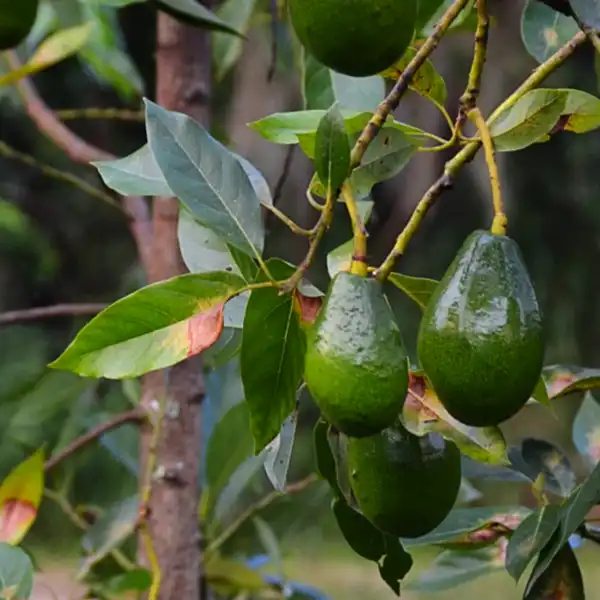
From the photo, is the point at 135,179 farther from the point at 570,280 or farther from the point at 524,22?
the point at 570,280

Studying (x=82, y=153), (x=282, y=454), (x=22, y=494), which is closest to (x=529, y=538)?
(x=282, y=454)

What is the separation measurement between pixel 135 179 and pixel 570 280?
2400 millimetres

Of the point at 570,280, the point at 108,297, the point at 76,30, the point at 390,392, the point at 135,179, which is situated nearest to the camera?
the point at 390,392

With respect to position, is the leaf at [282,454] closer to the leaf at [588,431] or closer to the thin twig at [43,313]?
the leaf at [588,431]

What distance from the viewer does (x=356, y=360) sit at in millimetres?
363

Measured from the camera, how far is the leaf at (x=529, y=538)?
1.56 ft

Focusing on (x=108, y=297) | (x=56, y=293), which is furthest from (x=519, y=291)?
(x=56, y=293)

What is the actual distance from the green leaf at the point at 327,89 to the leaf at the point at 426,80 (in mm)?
192

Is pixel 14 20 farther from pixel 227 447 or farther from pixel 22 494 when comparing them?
pixel 227 447

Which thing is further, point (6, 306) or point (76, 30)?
point (6, 306)

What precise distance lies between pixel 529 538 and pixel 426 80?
22cm

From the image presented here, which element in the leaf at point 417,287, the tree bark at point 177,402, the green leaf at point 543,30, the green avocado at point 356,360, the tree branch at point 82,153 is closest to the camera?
the green avocado at point 356,360

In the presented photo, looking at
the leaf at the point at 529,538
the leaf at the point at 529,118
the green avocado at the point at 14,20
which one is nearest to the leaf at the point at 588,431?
the leaf at the point at 529,538

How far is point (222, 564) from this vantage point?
91 cm
